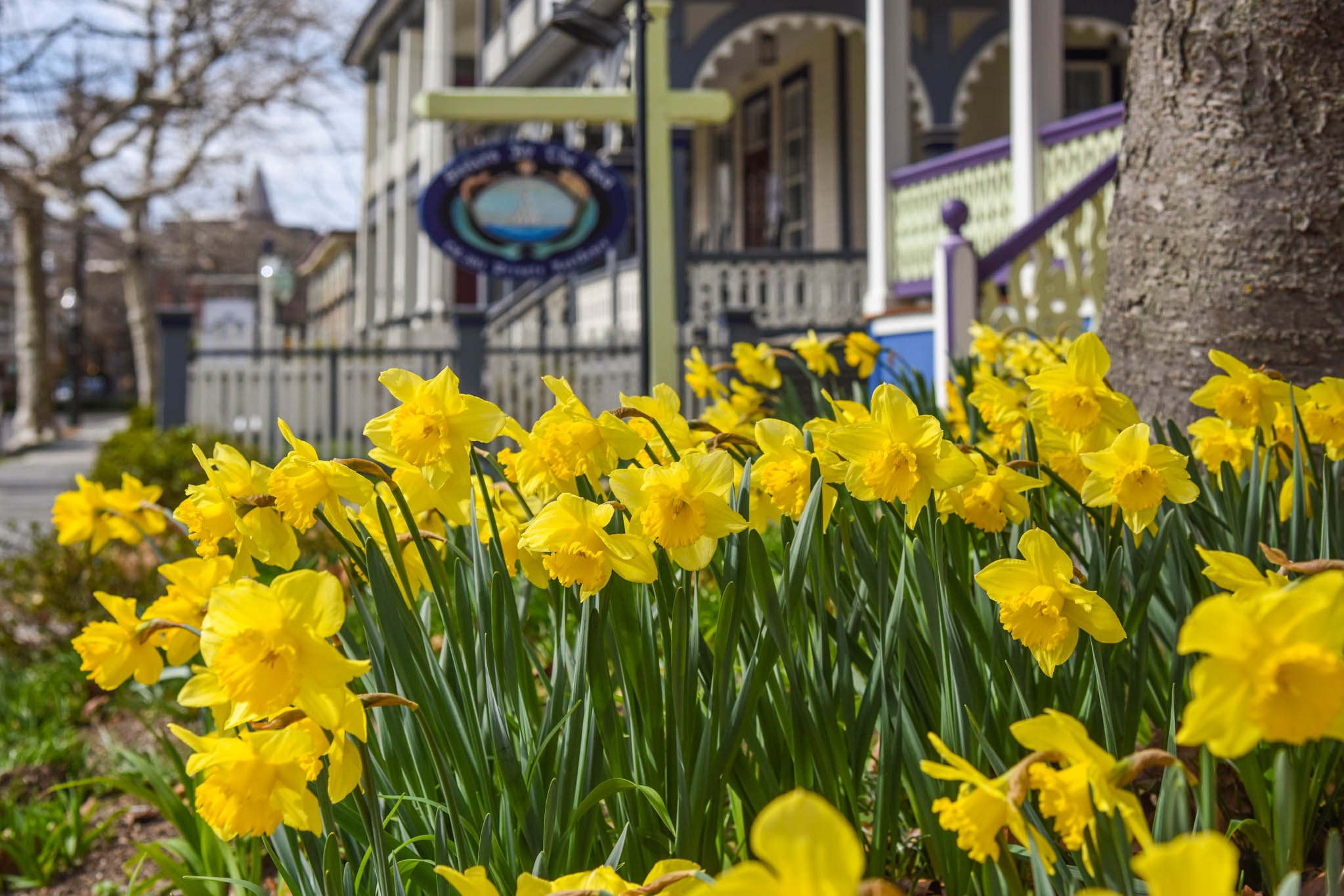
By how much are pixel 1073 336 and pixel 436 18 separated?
18.7 metres

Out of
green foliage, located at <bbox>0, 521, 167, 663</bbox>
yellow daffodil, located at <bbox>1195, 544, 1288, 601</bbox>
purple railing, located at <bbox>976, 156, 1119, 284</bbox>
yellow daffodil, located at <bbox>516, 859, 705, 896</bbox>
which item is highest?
purple railing, located at <bbox>976, 156, 1119, 284</bbox>

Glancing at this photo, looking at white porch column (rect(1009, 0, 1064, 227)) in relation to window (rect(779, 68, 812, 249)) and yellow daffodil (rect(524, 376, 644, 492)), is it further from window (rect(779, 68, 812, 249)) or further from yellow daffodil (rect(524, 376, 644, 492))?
yellow daffodil (rect(524, 376, 644, 492))

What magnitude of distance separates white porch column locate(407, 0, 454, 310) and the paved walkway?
615 cm

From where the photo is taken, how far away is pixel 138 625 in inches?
65.1

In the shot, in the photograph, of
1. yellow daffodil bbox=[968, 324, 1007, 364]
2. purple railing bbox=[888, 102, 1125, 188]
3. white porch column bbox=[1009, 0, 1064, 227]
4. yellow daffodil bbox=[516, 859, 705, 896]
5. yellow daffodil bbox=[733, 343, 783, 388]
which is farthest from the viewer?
white porch column bbox=[1009, 0, 1064, 227]

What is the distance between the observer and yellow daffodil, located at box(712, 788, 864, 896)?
2.29ft

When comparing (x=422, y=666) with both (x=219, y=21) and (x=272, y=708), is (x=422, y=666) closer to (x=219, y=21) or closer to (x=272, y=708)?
(x=272, y=708)

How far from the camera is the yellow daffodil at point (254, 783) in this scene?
117 cm

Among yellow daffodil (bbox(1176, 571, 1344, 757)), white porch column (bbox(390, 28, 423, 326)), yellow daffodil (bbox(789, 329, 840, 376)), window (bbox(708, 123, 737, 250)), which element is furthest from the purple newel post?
white porch column (bbox(390, 28, 423, 326))

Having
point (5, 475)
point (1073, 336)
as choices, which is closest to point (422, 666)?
point (1073, 336)

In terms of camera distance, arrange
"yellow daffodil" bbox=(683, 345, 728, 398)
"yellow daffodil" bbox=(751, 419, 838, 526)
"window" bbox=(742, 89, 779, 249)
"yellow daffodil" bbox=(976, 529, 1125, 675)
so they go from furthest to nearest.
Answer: "window" bbox=(742, 89, 779, 249) < "yellow daffodil" bbox=(683, 345, 728, 398) < "yellow daffodil" bbox=(751, 419, 838, 526) < "yellow daffodil" bbox=(976, 529, 1125, 675)

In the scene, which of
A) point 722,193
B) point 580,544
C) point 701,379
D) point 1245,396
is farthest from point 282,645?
point 722,193

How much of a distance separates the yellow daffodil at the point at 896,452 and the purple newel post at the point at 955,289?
605 centimetres

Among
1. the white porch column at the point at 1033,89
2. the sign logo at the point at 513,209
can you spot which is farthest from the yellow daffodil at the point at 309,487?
the white porch column at the point at 1033,89
